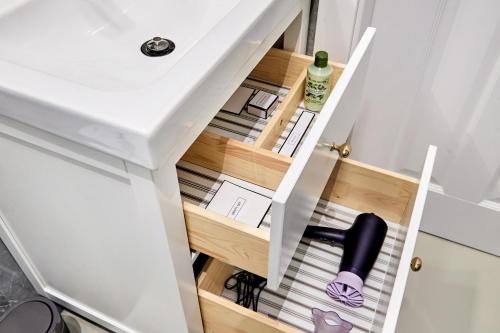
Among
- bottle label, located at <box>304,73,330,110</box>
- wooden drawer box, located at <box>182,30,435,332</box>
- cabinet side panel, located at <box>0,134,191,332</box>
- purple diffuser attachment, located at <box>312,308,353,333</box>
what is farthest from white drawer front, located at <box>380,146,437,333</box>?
cabinet side panel, located at <box>0,134,191,332</box>

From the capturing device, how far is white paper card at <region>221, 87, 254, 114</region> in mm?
1073

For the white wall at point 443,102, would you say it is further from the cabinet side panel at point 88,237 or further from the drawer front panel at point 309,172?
the cabinet side panel at point 88,237

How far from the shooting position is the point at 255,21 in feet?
2.56

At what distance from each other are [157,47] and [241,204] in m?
0.34

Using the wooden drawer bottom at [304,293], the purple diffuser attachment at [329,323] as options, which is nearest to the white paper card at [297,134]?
the wooden drawer bottom at [304,293]

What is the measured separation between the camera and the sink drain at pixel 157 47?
89 cm

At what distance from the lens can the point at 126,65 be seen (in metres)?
0.86

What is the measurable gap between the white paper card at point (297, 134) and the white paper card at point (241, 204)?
0.43 ft

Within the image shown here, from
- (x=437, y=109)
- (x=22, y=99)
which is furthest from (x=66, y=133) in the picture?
(x=437, y=109)

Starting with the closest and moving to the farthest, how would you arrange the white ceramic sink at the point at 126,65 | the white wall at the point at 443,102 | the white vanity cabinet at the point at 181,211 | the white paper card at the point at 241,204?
the white ceramic sink at the point at 126,65
the white vanity cabinet at the point at 181,211
the white paper card at the point at 241,204
the white wall at the point at 443,102

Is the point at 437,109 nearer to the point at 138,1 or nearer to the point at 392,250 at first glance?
the point at 392,250

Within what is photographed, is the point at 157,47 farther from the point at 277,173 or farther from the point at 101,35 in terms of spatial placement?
the point at 277,173

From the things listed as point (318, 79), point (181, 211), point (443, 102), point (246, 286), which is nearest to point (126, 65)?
point (181, 211)

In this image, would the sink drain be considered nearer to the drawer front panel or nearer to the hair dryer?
the drawer front panel
